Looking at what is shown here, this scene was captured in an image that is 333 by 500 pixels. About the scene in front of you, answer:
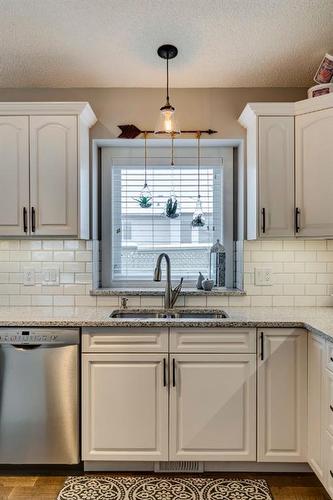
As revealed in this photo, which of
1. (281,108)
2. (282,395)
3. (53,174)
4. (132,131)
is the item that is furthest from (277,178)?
(53,174)

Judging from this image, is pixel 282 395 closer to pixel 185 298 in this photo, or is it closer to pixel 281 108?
pixel 185 298

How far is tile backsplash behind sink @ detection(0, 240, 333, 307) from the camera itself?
2.83 metres

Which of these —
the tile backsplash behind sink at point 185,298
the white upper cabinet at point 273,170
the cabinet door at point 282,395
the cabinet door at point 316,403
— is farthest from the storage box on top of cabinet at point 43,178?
the cabinet door at point 316,403

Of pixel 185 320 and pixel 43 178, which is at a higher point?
pixel 43 178

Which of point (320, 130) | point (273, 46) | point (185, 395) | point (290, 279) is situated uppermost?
point (273, 46)

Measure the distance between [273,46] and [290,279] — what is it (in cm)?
153

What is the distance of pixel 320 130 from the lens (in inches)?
97.8

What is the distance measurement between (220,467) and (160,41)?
100 inches

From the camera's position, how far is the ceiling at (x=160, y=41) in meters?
2.09

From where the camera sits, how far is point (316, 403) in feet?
6.84

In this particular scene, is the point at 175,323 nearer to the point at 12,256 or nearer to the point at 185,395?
the point at 185,395

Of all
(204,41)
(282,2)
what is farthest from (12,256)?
(282,2)

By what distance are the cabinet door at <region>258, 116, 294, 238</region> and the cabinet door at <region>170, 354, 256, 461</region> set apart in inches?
34.0

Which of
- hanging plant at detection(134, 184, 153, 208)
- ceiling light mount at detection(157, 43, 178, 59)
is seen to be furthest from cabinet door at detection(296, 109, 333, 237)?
hanging plant at detection(134, 184, 153, 208)
